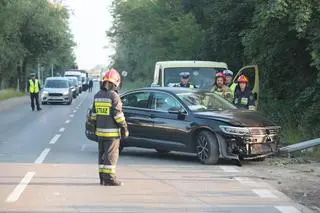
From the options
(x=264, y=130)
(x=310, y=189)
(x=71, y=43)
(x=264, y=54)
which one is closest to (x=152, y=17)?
(x=264, y=54)

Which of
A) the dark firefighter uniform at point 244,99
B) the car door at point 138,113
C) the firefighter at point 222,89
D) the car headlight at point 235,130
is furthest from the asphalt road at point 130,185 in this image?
the firefighter at point 222,89

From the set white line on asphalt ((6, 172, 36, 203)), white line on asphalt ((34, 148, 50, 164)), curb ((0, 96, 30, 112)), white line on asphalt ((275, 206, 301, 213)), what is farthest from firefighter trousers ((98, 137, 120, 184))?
curb ((0, 96, 30, 112))

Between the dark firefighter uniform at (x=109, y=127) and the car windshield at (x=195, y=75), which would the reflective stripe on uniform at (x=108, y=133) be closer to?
the dark firefighter uniform at (x=109, y=127)

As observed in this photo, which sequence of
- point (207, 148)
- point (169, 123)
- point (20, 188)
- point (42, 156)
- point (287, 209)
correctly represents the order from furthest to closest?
point (42, 156)
point (169, 123)
point (207, 148)
point (20, 188)
point (287, 209)

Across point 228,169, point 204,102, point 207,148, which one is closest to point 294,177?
point 228,169

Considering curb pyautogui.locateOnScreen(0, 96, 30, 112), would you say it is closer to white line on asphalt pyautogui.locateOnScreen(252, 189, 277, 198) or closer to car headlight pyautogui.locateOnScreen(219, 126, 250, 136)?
car headlight pyautogui.locateOnScreen(219, 126, 250, 136)

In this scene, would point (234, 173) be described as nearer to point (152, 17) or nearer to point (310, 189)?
point (310, 189)

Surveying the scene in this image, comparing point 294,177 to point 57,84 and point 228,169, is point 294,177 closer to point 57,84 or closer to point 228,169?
point 228,169

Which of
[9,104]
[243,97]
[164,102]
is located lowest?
[9,104]

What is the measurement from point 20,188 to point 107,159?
137cm

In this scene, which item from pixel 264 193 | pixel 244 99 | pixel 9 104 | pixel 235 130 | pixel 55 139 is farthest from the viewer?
pixel 9 104

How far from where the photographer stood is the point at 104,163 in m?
9.62

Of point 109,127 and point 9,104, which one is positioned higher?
point 109,127

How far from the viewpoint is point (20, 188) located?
30.6ft
